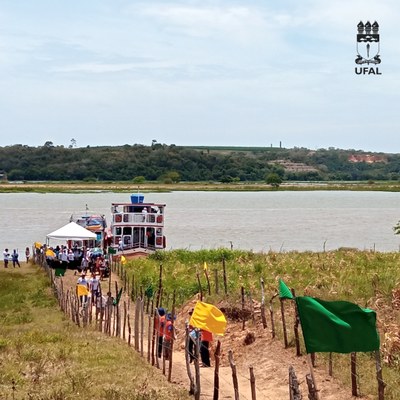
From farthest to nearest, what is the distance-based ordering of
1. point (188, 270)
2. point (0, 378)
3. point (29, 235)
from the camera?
point (29, 235)
point (188, 270)
point (0, 378)

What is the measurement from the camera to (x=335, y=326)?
1140 centimetres

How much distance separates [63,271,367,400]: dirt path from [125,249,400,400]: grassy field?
0.44 metres

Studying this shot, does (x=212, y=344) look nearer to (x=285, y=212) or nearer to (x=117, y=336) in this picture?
(x=117, y=336)

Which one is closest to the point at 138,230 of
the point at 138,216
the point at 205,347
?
the point at 138,216

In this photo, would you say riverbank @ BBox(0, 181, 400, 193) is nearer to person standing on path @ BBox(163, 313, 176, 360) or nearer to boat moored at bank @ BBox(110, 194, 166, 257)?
boat moored at bank @ BBox(110, 194, 166, 257)

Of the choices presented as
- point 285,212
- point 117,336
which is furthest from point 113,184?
point 117,336

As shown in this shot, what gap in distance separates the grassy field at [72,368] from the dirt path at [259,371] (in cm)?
96

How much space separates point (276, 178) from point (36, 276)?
119473 mm

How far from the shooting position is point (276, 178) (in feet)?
496

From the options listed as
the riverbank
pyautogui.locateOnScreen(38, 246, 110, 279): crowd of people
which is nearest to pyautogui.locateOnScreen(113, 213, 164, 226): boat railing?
pyautogui.locateOnScreen(38, 246, 110, 279): crowd of people

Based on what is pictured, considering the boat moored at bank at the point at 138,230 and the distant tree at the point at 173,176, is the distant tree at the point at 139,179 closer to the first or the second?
the distant tree at the point at 173,176

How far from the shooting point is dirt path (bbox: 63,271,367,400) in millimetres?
14352

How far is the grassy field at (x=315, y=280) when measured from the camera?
15.3 metres

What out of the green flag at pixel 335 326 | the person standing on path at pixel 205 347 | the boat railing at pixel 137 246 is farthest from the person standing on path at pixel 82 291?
the boat railing at pixel 137 246
